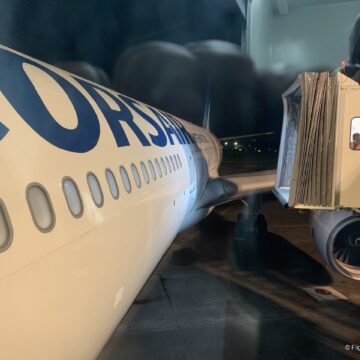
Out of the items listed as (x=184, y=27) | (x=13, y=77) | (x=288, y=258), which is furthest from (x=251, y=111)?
(x=13, y=77)

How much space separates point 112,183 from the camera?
9.29ft

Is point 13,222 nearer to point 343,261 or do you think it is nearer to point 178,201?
point 178,201

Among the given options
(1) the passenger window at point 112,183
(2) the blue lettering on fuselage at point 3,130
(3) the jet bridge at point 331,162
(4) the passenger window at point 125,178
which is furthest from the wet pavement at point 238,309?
(2) the blue lettering on fuselage at point 3,130

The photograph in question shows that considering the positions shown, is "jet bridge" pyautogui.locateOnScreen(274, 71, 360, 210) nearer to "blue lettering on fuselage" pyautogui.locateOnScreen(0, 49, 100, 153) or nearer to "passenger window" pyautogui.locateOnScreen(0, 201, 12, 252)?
"blue lettering on fuselage" pyautogui.locateOnScreen(0, 49, 100, 153)

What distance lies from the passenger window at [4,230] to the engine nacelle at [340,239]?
15.2 ft

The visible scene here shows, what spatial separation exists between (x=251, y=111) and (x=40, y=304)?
8531 mm

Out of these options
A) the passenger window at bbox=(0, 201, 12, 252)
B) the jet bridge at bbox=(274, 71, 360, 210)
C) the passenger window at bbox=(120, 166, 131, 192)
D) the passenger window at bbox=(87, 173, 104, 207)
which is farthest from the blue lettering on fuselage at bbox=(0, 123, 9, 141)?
A: the jet bridge at bbox=(274, 71, 360, 210)

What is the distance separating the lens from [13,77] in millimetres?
2174

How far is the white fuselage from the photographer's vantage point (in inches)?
64.7

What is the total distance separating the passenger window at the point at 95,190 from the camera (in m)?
2.46

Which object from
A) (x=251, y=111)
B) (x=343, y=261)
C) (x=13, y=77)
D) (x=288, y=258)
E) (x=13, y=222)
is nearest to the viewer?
(x=13, y=222)

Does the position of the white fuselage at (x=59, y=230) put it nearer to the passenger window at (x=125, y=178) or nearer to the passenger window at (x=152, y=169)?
the passenger window at (x=125, y=178)

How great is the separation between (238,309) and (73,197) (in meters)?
3.61

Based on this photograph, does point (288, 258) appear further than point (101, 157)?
Yes
